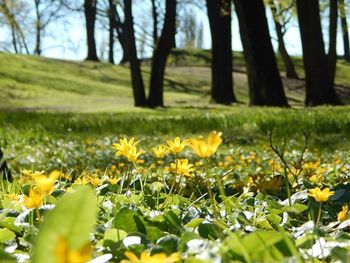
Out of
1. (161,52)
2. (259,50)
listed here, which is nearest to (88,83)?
(161,52)

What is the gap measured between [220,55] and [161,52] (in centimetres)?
297

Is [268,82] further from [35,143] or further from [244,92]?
[244,92]

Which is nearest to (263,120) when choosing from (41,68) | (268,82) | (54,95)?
(268,82)

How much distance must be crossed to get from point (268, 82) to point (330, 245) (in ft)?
51.3

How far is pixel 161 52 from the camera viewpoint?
811 inches

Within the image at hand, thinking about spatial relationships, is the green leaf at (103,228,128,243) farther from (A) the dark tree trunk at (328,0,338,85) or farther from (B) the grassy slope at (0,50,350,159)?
(A) the dark tree trunk at (328,0,338,85)

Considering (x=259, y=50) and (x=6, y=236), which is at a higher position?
(x=259, y=50)

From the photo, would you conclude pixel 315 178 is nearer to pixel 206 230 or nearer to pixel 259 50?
pixel 206 230

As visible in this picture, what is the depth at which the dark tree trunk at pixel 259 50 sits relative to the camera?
16.2 metres

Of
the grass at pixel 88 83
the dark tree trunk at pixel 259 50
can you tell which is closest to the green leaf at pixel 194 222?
the dark tree trunk at pixel 259 50

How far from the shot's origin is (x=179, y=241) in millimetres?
1343

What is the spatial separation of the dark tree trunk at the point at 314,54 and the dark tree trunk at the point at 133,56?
5.59 metres

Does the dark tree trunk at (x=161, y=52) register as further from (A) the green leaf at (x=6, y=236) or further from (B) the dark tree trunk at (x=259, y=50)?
(A) the green leaf at (x=6, y=236)

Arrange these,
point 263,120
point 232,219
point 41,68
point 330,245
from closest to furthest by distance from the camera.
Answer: point 330,245 → point 232,219 → point 263,120 → point 41,68
